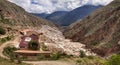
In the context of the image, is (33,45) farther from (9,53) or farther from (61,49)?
(9,53)

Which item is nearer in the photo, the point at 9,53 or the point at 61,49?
the point at 9,53

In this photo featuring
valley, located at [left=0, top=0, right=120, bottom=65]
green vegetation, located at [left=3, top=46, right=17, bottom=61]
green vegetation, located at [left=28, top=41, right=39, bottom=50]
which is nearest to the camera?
valley, located at [left=0, top=0, right=120, bottom=65]

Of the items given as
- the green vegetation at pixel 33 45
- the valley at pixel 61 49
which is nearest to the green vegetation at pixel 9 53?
the valley at pixel 61 49

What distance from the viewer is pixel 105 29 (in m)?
182

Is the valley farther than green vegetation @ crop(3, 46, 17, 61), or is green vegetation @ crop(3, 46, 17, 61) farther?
green vegetation @ crop(3, 46, 17, 61)

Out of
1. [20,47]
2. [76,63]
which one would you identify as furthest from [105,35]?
[76,63]

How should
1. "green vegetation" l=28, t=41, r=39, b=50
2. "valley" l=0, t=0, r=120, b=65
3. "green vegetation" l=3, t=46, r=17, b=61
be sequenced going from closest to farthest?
1. "valley" l=0, t=0, r=120, b=65
2. "green vegetation" l=3, t=46, r=17, b=61
3. "green vegetation" l=28, t=41, r=39, b=50

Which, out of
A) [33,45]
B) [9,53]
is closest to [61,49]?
[33,45]

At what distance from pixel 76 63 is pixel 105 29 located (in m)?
110

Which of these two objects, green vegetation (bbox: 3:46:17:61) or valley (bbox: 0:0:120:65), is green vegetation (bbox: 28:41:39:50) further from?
green vegetation (bbox: 3:46:17:61)

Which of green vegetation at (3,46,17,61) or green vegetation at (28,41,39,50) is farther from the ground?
green vegetation at (28,41,39,50)

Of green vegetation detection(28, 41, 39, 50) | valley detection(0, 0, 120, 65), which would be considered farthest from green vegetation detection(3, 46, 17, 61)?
green vegetation detection(28, 41, 39, 50)

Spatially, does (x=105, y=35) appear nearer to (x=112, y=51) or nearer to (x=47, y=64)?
(x=112, y=51)

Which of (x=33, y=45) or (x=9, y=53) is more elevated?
(x=33, y=45)
